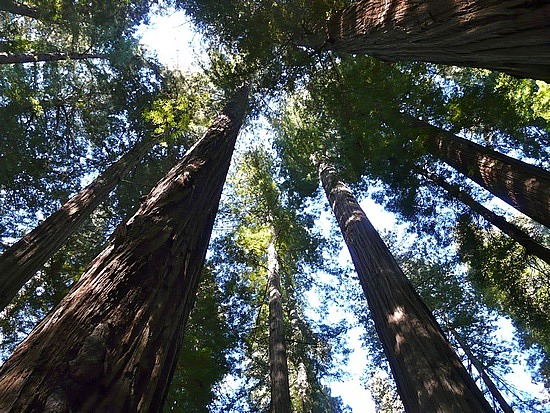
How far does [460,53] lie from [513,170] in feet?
14.1

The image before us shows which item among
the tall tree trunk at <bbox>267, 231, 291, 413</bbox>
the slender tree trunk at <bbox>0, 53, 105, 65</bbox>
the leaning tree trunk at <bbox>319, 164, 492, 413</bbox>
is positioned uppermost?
the slender tree trunk at <bbox>0, 53, 105, 65</bbox>

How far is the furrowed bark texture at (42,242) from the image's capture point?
186 inches

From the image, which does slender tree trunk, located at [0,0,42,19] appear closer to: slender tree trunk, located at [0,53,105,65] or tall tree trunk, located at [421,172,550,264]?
slender tree trunk, located at [0,53,105,65]

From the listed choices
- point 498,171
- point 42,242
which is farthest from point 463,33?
point 42,242

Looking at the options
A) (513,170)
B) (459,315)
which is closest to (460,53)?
(513,170)

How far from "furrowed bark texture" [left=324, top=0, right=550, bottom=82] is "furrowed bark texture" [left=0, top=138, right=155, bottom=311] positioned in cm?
513

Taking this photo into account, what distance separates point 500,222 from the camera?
7641 millimetres

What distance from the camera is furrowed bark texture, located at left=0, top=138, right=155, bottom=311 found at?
472 cm

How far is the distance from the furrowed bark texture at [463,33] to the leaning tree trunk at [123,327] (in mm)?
2074

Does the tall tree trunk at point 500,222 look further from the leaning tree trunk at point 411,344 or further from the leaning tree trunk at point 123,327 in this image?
the leaning tree trunk at point 123,327

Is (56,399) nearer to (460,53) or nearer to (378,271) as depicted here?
(460,53)

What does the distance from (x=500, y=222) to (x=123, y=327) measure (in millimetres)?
8326

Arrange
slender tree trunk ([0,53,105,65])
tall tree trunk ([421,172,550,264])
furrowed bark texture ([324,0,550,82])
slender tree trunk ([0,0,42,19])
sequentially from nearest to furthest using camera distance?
1. furrowed bark texture ([324,0,550,82])
2. tall tree trunk ([421,172,550,264])
3. slender tree trunk ([0,53,105,65])
4. slender tree trunk ([0,0,42,19])

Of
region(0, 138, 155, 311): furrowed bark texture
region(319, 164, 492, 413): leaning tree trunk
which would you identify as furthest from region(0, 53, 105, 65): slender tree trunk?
region(319, 164, 492, 413): leaning tree trunk
